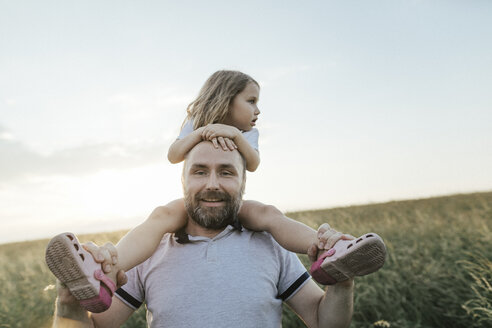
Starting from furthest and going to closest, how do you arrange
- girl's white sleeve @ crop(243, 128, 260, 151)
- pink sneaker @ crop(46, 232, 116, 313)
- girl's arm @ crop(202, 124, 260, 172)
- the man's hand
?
girl's white sleeve @ crop(243, 128, 260, 151)
girl's arm @ crop(202, 124, 260, 172)
the man's hand
pink sneaker @ crop(46, 232, 116, 313)

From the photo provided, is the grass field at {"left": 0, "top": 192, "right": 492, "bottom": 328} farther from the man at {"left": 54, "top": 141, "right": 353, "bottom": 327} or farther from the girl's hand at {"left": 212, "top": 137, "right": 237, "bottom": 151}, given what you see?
the girl's hand at {"left": 212, "top": 137, "right": 237, "bottom": 151}

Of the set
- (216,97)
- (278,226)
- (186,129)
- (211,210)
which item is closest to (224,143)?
(211,210)

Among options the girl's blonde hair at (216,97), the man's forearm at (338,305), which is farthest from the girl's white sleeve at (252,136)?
the man's forearm at (338,305)

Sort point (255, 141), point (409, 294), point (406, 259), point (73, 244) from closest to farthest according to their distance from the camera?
point (73, 244)
point (255, 141)
point (409, 294)
point (406, 259)

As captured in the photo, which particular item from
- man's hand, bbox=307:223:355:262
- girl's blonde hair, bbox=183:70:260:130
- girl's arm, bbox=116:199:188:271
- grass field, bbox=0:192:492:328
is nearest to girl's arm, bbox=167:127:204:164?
girl's arm, bbox=116:199:188:271

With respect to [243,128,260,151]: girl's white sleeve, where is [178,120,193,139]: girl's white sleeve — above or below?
above

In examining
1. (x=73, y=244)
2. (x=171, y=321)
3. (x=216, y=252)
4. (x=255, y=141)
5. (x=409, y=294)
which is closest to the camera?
(x=73, y=244)

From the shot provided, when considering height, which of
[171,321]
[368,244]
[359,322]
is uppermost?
[368,244]

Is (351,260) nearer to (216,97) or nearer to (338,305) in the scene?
(338,305)

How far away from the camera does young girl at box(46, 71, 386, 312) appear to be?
171cm

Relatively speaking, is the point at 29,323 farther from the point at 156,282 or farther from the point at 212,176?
the point at 212,176

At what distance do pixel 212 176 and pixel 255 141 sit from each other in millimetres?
681

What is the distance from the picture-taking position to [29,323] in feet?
15.8

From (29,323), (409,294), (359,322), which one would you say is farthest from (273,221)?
(29,323)
